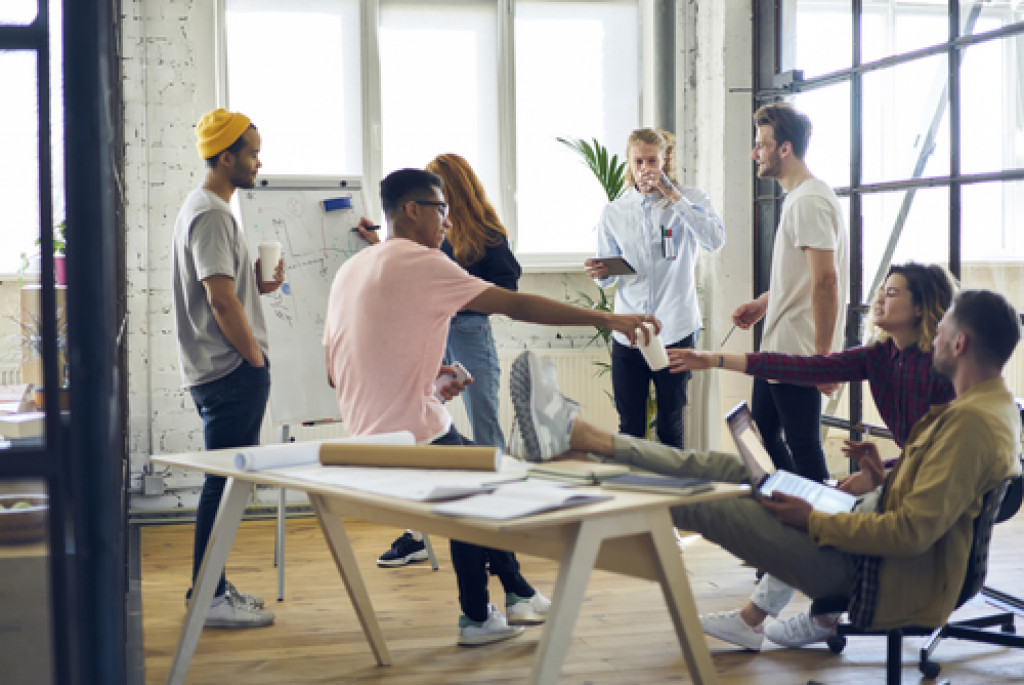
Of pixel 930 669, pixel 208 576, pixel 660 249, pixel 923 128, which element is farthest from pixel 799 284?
pixel 208 576

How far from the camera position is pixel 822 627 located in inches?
113

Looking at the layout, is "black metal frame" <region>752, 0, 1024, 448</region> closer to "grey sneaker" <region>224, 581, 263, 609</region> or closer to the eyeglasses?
the eyeglasses

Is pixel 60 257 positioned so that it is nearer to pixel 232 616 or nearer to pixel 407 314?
pixel 407 314

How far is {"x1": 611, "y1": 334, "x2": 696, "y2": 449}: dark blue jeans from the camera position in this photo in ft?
13.1

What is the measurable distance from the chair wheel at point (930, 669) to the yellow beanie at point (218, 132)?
2419 millimetres

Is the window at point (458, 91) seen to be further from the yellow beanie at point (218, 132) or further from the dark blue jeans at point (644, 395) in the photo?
the yellow beanie at point (218, 132)

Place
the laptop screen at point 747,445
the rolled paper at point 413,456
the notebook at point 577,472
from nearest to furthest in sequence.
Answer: the notebook at point 577,472
the rolled paper at point 413,456
the laptop screen at point 747,445

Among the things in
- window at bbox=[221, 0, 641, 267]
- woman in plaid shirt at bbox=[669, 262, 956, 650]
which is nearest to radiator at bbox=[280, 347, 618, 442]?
window at bbox=[221, 0, 641, 267]

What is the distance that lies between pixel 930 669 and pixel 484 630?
120 cm

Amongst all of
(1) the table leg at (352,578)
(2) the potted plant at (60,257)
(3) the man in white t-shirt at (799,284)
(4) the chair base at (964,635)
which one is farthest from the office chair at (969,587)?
(2) the potted plant at (60,257)

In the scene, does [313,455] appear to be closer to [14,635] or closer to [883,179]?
[14,635]

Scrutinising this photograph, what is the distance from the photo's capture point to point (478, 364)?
3.62m

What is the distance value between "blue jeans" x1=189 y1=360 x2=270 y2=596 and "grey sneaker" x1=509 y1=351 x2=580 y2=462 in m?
1.17

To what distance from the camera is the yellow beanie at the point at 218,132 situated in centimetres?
305
